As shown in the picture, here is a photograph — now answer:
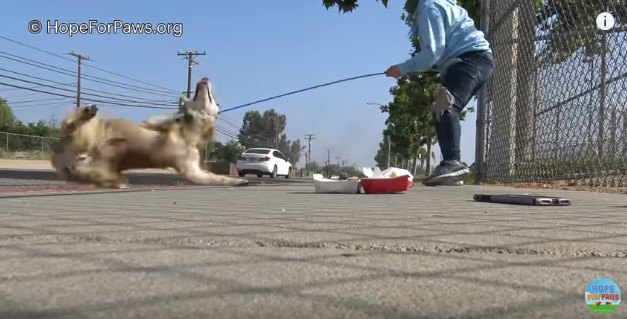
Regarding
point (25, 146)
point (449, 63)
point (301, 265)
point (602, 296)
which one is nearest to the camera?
point (25, 146)

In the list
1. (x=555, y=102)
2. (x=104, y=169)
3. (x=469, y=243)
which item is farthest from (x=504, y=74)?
(x=104, y=169)

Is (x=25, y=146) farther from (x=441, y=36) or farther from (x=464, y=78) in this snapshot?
(x=464, y=78)

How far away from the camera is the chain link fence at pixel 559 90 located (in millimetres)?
6223

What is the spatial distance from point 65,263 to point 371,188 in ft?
13.2

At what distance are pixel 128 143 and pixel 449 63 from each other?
3.58 meters

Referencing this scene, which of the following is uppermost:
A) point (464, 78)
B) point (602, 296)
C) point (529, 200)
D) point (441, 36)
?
point (441, 36)

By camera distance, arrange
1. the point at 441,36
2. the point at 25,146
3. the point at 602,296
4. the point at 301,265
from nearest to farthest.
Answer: the point at 25,146
the point at 602,296
the point at 301,265
the point at 441,36

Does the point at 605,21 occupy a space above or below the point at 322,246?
above

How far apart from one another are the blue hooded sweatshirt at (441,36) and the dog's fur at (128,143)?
2569 mm

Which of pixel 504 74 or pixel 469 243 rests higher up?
pixel 504 74

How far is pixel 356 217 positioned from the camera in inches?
121

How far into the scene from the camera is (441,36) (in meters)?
3.47

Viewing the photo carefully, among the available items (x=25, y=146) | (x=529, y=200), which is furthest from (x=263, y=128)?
(x=529, y=200)

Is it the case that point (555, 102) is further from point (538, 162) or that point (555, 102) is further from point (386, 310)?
point (386, 310)
